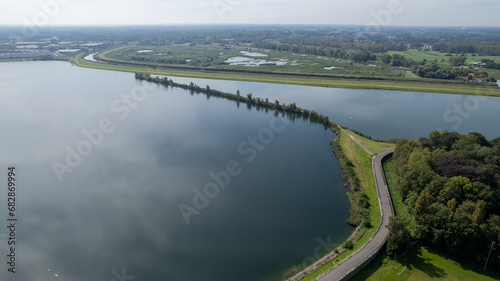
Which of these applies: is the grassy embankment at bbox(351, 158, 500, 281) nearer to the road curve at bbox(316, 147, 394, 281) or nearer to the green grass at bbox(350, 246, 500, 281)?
the green grass at bbox(350, 246, 500, 281)

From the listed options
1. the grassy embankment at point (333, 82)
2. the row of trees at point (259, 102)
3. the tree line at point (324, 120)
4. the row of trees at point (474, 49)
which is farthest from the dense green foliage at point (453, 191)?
the row of trees at point (474, 49)

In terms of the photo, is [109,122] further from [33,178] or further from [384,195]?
[384,195]

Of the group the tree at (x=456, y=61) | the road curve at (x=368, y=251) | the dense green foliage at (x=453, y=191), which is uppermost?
the tree at (x=456, y=61)

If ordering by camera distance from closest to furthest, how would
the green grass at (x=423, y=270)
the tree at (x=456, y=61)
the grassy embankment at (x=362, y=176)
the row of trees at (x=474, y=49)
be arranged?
the green grass at (x=423, y=270) < the grassy embankment at (x=362, y=176) < the tree at (x=456, y=61) < the row of trees at (x=474, y=49)

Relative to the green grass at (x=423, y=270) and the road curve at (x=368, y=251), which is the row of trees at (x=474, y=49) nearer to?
the road curve at (x=368, y=251)

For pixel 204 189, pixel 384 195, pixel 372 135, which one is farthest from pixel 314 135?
pixel 204 189

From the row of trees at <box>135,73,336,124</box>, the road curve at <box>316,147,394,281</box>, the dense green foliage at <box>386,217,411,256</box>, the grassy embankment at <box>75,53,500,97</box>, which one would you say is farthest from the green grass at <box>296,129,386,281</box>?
the grassy embankment at <box>75,53,500,97</box>

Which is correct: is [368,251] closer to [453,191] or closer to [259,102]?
[453,191]
